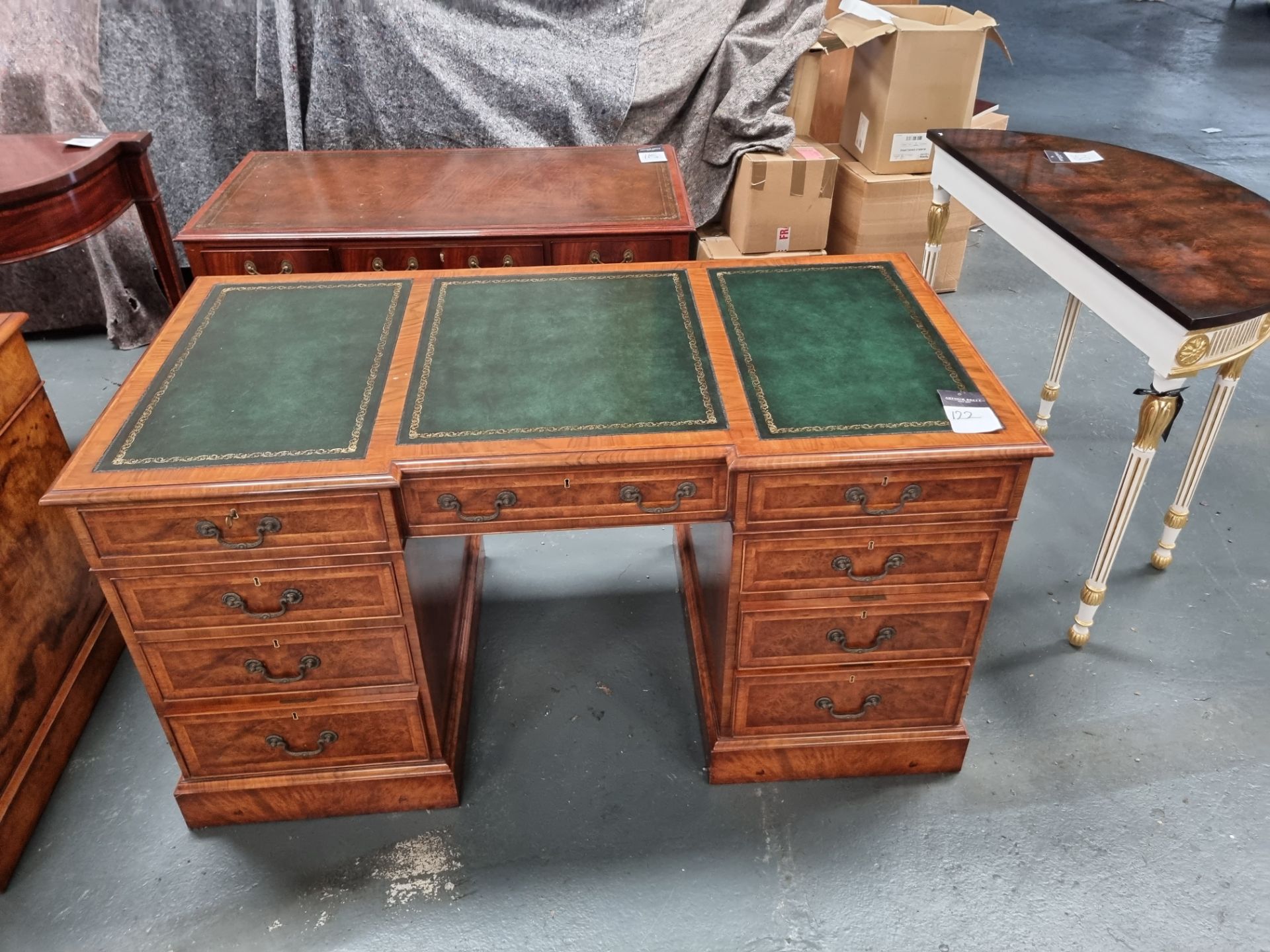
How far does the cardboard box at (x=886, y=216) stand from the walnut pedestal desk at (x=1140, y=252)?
81 cm

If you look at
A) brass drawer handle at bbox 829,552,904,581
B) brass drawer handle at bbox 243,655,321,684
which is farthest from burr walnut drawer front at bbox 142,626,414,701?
brass drawer handle at bbox 829,552,904,581

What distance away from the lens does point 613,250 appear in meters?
2.33

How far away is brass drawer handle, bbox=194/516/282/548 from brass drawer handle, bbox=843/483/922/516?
37.4 inches

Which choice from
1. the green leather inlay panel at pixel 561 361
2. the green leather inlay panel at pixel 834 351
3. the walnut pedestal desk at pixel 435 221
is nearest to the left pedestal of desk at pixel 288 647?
the green leather inlay panel at pixel 561 361

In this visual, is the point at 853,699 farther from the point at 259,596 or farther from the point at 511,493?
the point at 259,596

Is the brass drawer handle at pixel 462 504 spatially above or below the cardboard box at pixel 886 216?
above

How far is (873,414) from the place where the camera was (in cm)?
157

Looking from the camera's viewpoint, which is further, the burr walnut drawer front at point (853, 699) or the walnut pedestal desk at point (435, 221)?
the walnut pedestal desk at point (435, 221)

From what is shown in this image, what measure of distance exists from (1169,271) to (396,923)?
1.98 m

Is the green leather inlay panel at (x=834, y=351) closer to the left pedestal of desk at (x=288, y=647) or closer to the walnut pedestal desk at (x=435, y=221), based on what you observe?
the walnut pedestal desk at (x=435, y=221)

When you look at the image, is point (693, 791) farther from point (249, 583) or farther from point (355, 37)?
point (355, 37)

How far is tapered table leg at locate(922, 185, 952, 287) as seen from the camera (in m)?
2.65

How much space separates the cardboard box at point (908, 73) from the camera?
315cm

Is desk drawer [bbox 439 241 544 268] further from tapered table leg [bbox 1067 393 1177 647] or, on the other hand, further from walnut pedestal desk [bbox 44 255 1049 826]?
tapered table leg [bbox 1067 393 1177 647]
